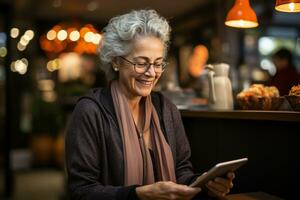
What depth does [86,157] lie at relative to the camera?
5.90 feet

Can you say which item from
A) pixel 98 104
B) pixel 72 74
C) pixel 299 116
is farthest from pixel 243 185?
pixel 72 74

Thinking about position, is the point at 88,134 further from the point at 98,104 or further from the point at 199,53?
the point at 199,53

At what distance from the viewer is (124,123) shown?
1.92 meters

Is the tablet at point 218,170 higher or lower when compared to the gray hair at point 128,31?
lower

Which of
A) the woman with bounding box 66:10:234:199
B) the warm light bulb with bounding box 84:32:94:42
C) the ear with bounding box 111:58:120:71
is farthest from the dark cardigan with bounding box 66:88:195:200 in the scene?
the warm light bulb with bounding box 84:32:94:42

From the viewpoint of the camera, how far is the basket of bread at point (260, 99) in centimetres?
205

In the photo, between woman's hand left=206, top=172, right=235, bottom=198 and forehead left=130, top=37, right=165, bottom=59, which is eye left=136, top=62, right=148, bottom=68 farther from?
woman's hand left=206, top=172, right=235, bottom=198

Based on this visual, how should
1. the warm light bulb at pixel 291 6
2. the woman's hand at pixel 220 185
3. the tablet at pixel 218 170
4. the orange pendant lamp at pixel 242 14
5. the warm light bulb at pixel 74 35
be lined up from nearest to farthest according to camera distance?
the tablet at pixel 218 170, the woman's hand at pixel 220 185, the warm light bulb at pixel 291 6, the orange pendant lamp at pixel 242 14, the warm light bulb at pixel 74 35

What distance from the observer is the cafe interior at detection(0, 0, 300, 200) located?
2058mm

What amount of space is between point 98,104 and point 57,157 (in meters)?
5.94

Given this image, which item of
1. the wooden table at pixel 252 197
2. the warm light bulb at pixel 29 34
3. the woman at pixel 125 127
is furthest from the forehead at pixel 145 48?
the warm light bulb at pixel 29 34

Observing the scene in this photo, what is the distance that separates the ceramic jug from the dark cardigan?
0.60 meters

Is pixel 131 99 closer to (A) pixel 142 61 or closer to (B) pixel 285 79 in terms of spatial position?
(A) pixel 142 61

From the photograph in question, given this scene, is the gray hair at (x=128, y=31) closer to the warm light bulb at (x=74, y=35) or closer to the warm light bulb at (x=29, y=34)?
the warm light bulb at (x=74, y=35)
